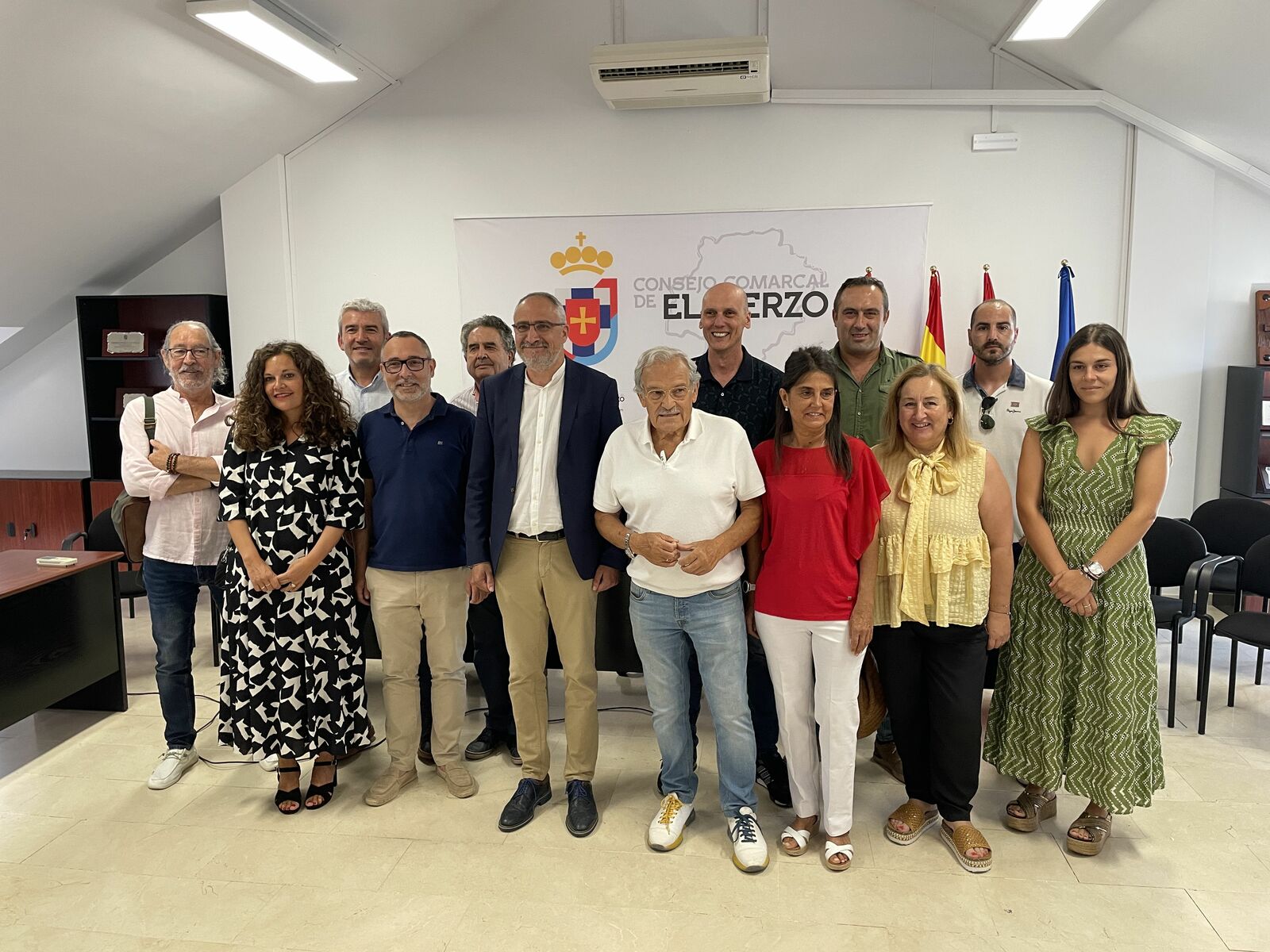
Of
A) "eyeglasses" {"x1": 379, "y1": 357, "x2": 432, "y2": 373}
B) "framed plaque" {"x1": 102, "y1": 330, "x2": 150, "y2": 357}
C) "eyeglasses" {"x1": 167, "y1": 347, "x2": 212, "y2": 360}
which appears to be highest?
"framed plaque" {"x1": 102, "y1": 330, "x2": 150, "y2": 357}

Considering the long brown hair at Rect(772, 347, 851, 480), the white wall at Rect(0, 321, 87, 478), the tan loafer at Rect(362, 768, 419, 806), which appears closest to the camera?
the long brown hair at Rect(772, 347, 851, 480)

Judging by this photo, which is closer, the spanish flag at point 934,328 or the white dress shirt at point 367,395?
the white dress shirt at point 367,395

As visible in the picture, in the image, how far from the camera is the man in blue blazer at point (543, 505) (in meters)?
2.77

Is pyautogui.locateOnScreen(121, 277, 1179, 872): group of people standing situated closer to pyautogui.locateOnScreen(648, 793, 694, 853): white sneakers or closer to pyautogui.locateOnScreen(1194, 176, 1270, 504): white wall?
pyautogui.locateOnScreen(648, 793, 694, 853): white sneakers

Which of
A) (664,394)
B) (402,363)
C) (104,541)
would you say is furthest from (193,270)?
(664,394)

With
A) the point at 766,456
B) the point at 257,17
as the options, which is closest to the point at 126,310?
the point at 257,17

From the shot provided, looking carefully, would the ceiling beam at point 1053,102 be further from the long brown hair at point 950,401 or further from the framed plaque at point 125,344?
the framed plaque at point 125,344

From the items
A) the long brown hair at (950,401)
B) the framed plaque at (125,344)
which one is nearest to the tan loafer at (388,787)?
the long brown hair at (950,401)

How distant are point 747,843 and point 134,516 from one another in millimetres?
2581

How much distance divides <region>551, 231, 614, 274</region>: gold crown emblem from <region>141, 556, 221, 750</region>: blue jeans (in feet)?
10.5

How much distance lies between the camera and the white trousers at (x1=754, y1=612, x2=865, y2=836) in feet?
8.30

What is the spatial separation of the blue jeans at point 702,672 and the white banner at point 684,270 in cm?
301

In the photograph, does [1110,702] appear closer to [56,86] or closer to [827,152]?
[827,152]

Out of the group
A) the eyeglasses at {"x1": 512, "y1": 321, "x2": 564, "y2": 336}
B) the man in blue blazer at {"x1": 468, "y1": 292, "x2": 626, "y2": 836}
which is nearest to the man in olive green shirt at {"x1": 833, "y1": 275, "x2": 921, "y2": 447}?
the man in blue blazer at {"x1": 468, "y1": 292, "x2": 626, "y2": 836}
